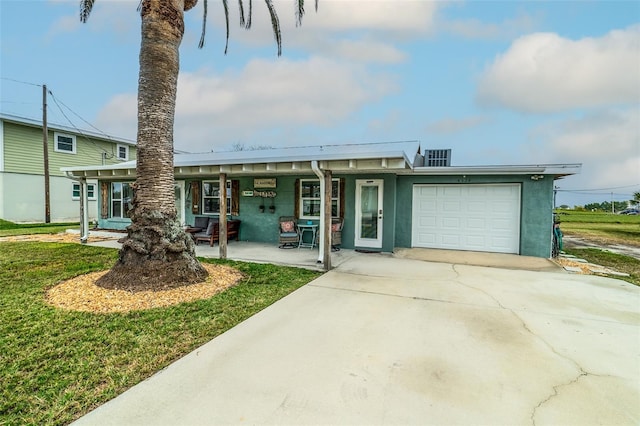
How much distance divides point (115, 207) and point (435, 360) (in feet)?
44.6

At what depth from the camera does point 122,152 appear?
19.7m

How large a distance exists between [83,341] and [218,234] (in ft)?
21.8

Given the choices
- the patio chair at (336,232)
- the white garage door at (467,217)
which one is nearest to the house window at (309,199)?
the patio chair at (336,232)

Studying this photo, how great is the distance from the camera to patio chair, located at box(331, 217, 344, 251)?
27.5 ft

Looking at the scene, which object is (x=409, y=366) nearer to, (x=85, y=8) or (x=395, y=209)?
(x=395, y=209)

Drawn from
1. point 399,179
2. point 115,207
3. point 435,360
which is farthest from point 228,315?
point 115,207

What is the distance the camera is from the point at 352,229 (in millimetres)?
8703

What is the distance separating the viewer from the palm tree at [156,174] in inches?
189

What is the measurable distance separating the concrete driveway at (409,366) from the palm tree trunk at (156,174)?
2.00 metres

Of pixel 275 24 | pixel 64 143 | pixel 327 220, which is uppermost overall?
pixel 275 24

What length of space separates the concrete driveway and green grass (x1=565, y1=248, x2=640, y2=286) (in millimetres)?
2245

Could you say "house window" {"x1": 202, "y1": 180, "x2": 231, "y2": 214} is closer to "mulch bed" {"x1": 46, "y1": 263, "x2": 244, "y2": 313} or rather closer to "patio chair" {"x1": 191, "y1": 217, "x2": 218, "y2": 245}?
"patio chair" {"x1": 191, "y1": 217, "x2": 218, "y2": 245}

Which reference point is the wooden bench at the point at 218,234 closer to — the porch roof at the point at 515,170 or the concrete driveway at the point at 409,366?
the concrete driveway at the point at 409,366

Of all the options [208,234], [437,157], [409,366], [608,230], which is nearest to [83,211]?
[208,234]
